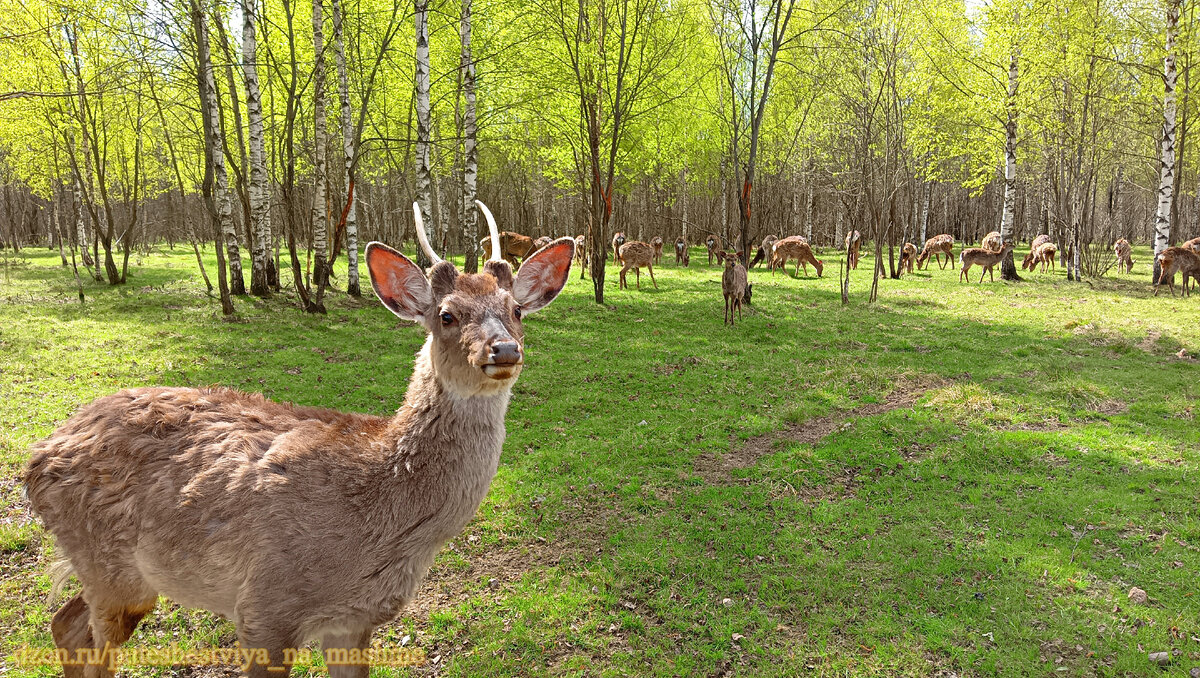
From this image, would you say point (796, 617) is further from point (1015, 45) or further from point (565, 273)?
point (1015, 45)

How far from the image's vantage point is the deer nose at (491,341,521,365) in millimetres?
2596

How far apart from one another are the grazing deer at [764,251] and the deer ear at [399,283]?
25103 millimetres

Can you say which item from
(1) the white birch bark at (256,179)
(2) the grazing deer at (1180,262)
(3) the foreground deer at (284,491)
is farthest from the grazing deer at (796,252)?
(3) the foreground deer at (284,491)

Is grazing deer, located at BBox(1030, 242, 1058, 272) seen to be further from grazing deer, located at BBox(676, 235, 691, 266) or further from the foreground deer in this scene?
the foreground deer

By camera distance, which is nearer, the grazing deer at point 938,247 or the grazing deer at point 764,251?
the grazing deer at point 764,251

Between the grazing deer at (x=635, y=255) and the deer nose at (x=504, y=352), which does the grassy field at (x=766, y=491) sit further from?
the grazing deer at (x=635, y=255)

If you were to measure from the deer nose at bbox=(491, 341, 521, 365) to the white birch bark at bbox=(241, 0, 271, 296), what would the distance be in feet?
45.8

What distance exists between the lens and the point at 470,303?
9.56 feet

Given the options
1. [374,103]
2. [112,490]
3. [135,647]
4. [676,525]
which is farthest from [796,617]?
[374,103]

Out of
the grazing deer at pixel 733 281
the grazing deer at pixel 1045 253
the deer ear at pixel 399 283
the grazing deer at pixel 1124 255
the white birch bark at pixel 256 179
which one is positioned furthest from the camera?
the grazing deer at pixel 1045 253

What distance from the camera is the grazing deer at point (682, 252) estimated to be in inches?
1129

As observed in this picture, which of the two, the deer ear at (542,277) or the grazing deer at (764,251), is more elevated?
the grazing deer at (764,251)

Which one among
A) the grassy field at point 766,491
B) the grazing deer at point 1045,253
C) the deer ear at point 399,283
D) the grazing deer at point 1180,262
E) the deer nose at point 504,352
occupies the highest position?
the grazing deer at point 1045,253

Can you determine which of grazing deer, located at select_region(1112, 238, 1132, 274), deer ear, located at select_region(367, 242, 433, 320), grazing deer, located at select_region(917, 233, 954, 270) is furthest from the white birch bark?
grazing deer, located at select_region(1112, 238, 1132, 274)
